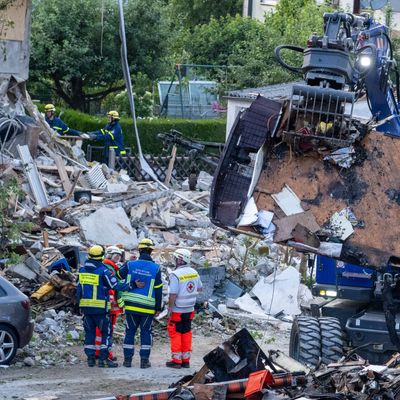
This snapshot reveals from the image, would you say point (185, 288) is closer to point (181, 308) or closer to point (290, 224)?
point (181, 308)

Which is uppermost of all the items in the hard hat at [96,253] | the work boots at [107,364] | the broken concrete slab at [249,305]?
the hard hat at [96,253]

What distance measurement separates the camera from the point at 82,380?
14.4m

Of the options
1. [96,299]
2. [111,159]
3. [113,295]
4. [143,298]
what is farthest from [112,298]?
[111,159]

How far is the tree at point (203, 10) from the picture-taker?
200 feet

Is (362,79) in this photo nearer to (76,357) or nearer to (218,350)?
(218,350)

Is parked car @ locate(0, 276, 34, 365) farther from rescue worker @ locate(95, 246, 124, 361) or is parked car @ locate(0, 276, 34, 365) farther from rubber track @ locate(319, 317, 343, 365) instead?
rubber track @ locate(319, 317, 343, 365)

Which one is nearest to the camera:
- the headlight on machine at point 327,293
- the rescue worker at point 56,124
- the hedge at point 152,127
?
the headlight on machine at point 327,293

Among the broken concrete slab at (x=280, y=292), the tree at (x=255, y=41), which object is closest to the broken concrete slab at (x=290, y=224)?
the broken concrete slab at (x=280, y=292)

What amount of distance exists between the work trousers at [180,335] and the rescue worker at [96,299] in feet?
2.61

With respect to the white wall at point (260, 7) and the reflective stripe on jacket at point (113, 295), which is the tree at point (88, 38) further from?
the reflective stripe on jacket at point (113, 295)

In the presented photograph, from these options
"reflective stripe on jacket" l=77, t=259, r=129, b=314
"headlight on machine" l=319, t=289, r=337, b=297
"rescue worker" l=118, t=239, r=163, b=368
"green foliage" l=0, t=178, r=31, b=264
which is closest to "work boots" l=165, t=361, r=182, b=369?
"rescue worker" l=118, t=239, r=163, b=368

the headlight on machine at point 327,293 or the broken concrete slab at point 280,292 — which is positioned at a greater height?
the headlight on machine at point 327,293

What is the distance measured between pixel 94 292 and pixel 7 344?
131 cm

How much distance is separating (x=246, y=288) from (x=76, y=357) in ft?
17.6
